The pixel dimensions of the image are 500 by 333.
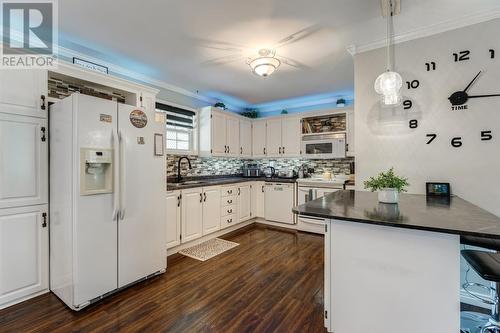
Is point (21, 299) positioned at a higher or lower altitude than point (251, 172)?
lower

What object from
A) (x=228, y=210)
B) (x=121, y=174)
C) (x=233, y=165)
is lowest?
(x=228, y=210)

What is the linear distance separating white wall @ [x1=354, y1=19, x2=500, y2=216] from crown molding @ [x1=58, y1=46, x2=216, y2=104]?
109 inches

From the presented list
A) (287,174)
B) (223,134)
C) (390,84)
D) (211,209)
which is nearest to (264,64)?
(390,84)

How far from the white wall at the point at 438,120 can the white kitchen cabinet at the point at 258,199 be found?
7.46 ft

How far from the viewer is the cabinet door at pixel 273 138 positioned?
490cm

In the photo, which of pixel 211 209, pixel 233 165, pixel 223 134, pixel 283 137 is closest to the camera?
pixel 211 209

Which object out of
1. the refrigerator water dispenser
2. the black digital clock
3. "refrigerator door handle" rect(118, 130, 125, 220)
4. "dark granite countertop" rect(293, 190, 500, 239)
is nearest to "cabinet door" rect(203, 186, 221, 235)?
"refrigerator door handle" rect(118, 130, 125, 220)

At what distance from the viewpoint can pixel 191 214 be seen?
11.1 feet

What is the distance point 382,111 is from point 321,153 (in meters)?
1.96

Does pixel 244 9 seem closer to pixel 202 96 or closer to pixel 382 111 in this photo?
pixel 382 111

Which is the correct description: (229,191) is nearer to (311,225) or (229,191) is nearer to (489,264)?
(311,225)

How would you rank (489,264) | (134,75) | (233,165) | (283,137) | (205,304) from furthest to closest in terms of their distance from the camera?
(233,165)
(283,137)
(134,75)
(205,304)
(489,264)

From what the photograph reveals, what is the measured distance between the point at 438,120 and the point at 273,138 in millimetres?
3029

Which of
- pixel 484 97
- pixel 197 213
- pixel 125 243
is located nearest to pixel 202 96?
pixel 197 213
